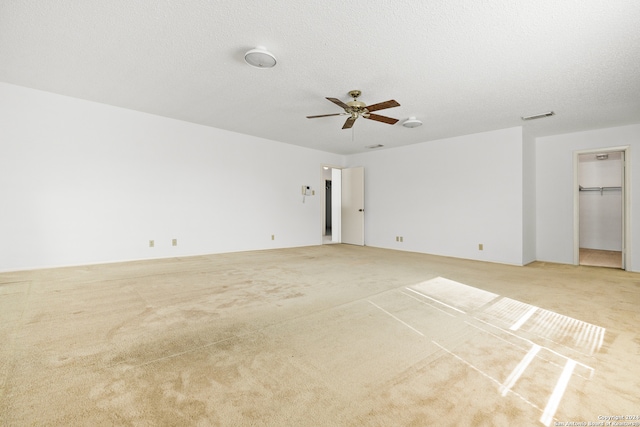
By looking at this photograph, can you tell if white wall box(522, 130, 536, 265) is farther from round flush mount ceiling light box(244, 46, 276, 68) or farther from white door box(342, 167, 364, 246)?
Answer: round flush mount ceiling light box(244, 46, 276, 68)

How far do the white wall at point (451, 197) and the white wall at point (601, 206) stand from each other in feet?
10.3

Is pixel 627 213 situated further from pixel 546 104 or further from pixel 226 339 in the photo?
pixel 226 339

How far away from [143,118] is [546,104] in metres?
6.48

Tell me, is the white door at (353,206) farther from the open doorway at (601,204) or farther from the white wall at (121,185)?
the open doorway at (601,204)

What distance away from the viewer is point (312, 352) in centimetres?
189

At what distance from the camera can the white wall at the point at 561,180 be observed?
15.9 ft

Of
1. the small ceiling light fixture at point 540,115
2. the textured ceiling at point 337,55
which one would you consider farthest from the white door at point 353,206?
the small ceiling light fixture at point 540,115

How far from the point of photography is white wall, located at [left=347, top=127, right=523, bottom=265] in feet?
17.1

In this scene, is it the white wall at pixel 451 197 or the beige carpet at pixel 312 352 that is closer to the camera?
the beige carpet at pixel 312 352

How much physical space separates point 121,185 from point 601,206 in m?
10.6

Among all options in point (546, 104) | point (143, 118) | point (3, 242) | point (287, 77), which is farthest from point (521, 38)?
point (3, 242)

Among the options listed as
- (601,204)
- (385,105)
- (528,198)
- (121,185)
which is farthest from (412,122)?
(601,204)

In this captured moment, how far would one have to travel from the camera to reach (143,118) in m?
4.89

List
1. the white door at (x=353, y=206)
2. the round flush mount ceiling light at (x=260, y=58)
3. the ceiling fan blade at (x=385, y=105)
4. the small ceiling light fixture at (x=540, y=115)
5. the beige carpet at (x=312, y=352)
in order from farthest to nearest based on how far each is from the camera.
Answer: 1. the white door at (x=353, y=206)
2. the small ceiling light fixture at (x=540, y=115)
3. the ceiling fan blade at (x=385, y=105)
4. the round flush mount ceiling light at (x=260, y=58)
5. the beige carpet at (x=312, y=352)
